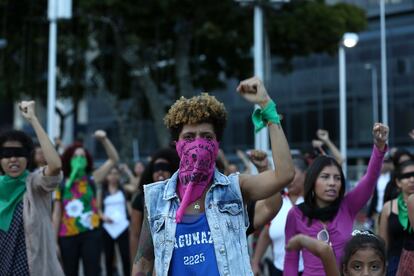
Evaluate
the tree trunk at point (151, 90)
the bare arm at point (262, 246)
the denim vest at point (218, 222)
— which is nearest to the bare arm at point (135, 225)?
the bare arm at point (262, 246)

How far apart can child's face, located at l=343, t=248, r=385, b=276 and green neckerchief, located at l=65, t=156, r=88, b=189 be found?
5.29 metres

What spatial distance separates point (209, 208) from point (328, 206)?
212 centimetres

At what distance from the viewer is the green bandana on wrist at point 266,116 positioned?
13.0 feet

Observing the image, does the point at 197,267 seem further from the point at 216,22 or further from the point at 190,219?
the point at 216,22

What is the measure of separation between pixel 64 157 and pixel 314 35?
1421cm

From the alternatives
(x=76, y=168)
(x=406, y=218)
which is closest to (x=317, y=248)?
(x=406, y=218)

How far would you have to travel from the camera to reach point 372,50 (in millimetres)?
38125

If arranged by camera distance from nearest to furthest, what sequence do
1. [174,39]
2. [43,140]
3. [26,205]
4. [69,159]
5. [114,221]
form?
[43,140] < [26,205] < [69,159] < [114,221] < [174,39]

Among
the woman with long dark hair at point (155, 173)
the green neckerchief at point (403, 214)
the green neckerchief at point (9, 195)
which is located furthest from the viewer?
the woman with long dark hair at point (155, 173)

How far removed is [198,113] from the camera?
413 centimetres

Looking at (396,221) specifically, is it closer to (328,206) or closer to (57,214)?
(328,206)

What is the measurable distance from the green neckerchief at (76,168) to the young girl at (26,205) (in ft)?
10.8

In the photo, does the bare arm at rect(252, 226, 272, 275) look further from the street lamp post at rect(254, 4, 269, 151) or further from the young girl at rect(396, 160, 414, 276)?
the street lamp post at rect(254, 4, 269, 151)

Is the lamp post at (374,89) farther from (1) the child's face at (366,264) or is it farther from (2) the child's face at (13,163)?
(1) the child's face at (366,264)
